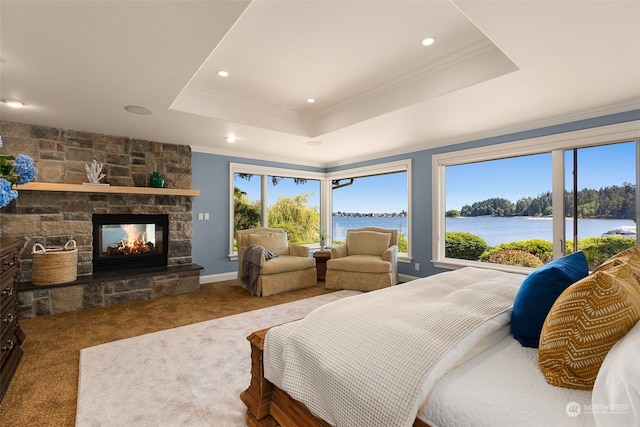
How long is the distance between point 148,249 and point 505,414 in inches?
189

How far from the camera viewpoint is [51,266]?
3473 millimetres

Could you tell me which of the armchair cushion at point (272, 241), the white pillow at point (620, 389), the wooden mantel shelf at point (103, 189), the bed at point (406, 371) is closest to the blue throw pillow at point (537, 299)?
the bed at point (406, 371)

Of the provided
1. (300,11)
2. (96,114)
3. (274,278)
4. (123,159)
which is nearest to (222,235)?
(274,278)

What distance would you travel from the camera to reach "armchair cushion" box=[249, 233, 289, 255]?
15.2 feet

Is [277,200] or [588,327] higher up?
[277,200]

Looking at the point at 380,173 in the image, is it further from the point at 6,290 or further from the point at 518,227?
the point at 6,290

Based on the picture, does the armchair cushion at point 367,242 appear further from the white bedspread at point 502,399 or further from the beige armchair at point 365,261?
the white bedspread at point 502,399

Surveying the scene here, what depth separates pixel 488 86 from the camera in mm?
2586

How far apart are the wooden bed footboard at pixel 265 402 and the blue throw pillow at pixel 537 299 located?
0.99 m

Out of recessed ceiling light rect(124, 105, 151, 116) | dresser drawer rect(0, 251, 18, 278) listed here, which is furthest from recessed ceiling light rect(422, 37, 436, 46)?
dresser drawer rect(0, 251, 18, 278)

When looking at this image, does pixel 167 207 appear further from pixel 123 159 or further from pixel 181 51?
pixel 181 51

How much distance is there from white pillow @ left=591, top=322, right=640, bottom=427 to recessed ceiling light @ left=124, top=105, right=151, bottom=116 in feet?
12.5

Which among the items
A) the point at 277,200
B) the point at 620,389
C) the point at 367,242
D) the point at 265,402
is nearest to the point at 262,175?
the point at 277,200

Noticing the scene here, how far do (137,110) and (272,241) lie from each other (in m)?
2.46
